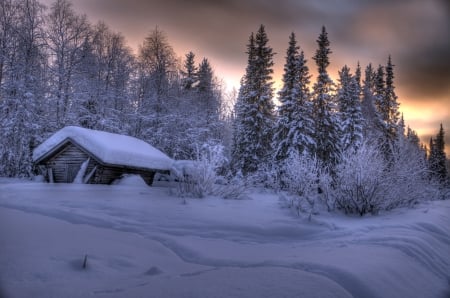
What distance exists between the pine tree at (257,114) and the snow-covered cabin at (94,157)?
9.18 m

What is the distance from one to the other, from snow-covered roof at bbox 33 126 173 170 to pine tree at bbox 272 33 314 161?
33.1ft

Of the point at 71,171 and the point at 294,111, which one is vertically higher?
the point at 294,111

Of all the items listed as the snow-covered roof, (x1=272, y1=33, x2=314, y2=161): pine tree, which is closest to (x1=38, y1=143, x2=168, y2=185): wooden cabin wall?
the snow-covered roof

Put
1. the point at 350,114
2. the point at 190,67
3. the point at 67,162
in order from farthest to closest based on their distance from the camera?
the point at 190,67 → the point at 350,114 → the point at 67,162

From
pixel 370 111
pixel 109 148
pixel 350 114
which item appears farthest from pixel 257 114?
pixel 370 111

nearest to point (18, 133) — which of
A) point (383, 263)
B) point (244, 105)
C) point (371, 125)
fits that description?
point (244, 105)

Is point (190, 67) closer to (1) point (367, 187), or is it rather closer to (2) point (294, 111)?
(2) point (294, 111)

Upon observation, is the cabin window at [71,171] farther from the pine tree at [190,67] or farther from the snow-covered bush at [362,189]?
the pine tree at [190,67]

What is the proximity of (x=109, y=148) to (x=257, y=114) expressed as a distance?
13.8 meters

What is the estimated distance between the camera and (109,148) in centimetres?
1230

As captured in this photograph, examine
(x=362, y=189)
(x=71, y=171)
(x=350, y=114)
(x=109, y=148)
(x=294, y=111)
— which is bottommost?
(x=362, y=189)

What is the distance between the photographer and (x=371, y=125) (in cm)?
3073

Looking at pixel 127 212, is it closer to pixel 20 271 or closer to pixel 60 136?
pixel 20 271

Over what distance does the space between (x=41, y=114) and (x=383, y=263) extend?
70.5ft
